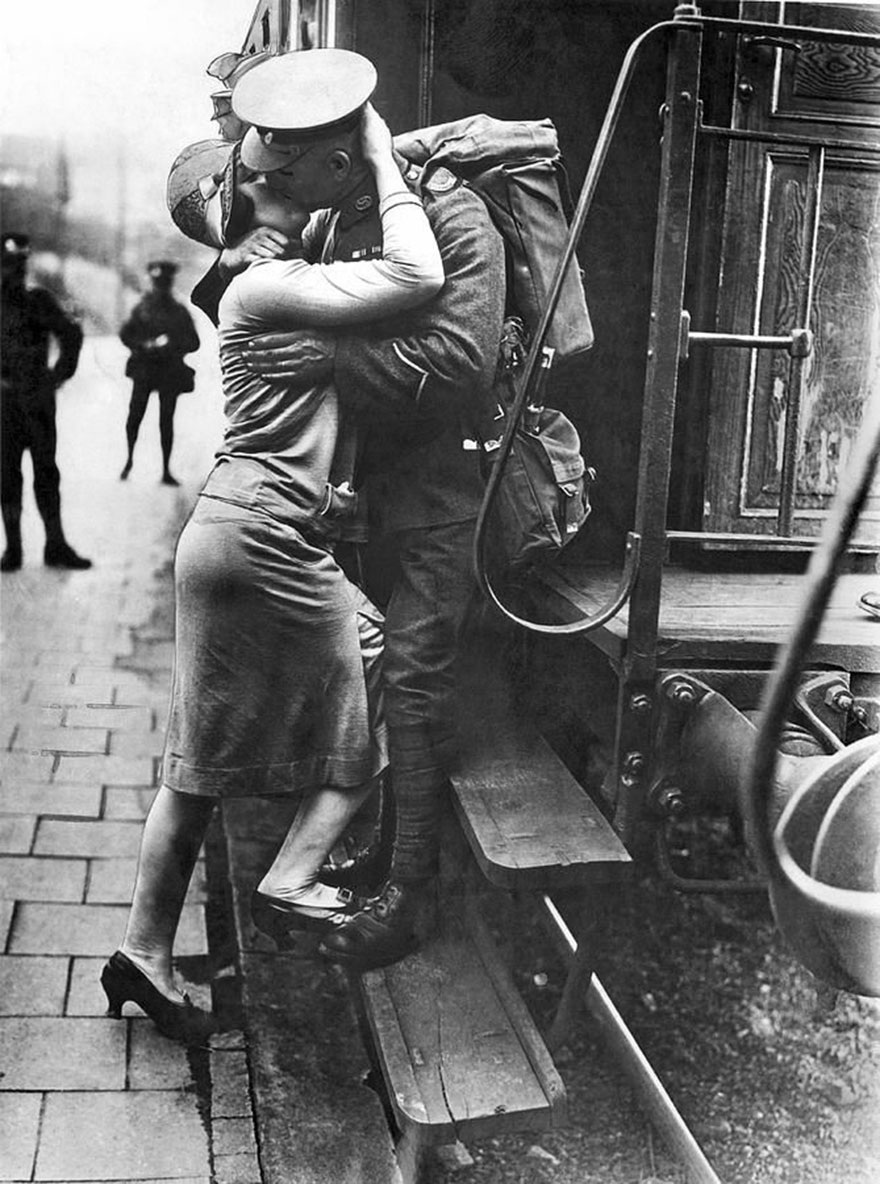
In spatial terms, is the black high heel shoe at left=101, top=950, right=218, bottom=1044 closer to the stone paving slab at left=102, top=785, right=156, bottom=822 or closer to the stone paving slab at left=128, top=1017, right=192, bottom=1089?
the stone paving slab at left=128, top=1017, right=192, bottom=1089

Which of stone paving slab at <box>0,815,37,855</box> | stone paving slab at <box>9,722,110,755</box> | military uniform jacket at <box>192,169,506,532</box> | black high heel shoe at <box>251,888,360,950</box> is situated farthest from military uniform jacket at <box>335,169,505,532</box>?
stone paving slab at <box>0,815,37,855</box>

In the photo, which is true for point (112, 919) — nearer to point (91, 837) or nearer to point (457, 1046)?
point (91, 837)

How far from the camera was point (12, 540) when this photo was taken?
266 cm

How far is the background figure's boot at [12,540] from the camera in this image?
8.61 ft

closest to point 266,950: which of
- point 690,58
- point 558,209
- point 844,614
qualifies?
point 844,614

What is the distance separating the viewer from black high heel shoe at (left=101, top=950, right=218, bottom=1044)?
8.85 ft

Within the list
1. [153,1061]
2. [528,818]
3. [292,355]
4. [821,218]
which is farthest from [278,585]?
[821,218]

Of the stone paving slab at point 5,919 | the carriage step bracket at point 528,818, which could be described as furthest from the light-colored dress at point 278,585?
the stone paving slab at point 5,919

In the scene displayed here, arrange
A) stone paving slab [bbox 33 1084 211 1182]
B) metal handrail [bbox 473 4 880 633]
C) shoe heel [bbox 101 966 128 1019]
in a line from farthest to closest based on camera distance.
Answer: shoe heel [bbox 101 966 128 1019]
stone paving slab [bbox 33 1084 211 1182]
metal handrail [bbox 473 4 880 633]

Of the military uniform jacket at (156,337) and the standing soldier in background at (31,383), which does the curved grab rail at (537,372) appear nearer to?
the military uniform jacket at (156,337)

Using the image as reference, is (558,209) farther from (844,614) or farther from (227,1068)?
(227,1068)

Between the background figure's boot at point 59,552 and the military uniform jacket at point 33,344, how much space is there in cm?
25

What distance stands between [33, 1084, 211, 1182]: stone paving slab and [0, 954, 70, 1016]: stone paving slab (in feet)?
0.73

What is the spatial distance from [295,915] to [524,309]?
50.7 inches
